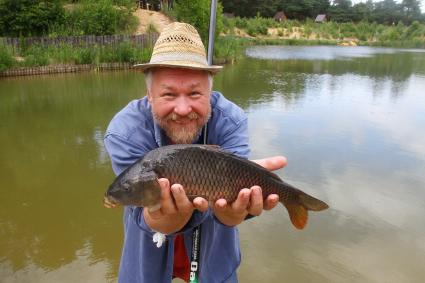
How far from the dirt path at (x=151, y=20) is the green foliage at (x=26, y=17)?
5089mm

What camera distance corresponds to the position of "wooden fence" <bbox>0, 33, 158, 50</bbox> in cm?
1712

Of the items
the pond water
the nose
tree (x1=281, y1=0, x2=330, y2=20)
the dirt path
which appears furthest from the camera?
tree (x1=281, y1=0, x2=330, y2=20)

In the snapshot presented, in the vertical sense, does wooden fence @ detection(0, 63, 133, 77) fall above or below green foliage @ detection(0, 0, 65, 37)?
below

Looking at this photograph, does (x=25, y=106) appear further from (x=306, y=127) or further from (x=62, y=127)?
(x=306, y=127)

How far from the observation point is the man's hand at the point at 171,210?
1648 millimetres

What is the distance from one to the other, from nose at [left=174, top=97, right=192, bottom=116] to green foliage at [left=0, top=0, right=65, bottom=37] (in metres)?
19.4

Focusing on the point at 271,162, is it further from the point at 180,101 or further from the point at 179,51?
the point at 179,51

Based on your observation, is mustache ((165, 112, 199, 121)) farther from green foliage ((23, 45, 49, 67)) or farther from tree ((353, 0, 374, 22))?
tree ((353, 0, 374, 22))

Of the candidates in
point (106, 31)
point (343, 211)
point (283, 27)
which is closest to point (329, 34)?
A: point (283, 27)

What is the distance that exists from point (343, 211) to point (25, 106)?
28.3ft

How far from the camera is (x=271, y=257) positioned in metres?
4.10

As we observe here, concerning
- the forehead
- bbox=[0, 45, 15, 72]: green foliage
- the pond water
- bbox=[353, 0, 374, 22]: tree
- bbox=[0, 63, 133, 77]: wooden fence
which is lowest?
the pond water

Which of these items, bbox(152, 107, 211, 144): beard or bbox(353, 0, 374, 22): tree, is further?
bbox(353, 0, 374, 22): tree

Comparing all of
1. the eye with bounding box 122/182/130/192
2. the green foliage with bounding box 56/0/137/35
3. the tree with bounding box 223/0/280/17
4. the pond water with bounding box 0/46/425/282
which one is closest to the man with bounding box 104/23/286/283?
the eye with bounding box 122/182/130/192
